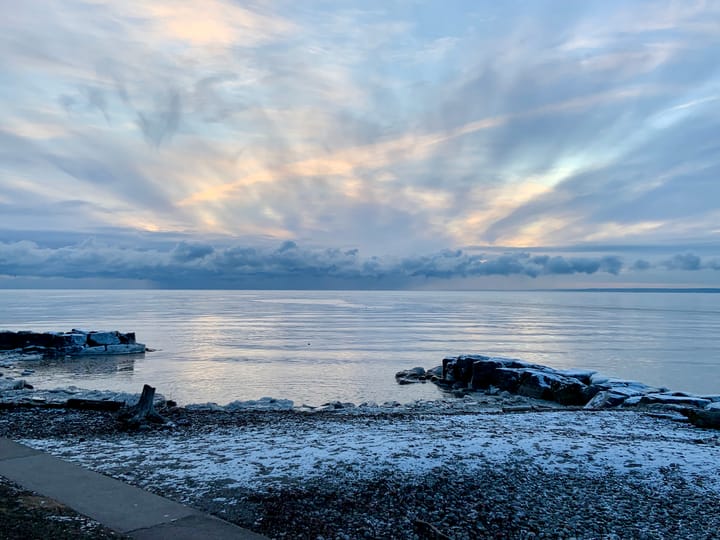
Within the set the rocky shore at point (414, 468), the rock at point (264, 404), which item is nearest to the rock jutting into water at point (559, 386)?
the rocky shore at point (414, 468)

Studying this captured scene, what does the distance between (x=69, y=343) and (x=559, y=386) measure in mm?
31657

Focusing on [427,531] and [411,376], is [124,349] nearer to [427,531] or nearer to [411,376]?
[411,376]

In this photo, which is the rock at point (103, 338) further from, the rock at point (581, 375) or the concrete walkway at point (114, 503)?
the concrete walkway at point (114, 503)

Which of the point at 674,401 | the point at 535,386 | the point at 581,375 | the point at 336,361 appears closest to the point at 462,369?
the point at 535,386

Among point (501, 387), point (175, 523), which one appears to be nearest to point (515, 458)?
point (175, 523)

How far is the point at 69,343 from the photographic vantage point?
36781mm

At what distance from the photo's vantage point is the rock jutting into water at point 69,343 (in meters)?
36.1

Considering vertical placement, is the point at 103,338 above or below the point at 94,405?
below

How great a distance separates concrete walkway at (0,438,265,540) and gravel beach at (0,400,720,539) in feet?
0.99

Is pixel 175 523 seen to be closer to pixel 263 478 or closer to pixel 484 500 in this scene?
pixel 263 478

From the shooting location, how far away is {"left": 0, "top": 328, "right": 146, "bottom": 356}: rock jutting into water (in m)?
36.1

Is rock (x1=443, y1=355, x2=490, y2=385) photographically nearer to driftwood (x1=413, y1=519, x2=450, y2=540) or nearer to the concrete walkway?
driftwood (x1=413, y1=519, x2=450, y2=540)

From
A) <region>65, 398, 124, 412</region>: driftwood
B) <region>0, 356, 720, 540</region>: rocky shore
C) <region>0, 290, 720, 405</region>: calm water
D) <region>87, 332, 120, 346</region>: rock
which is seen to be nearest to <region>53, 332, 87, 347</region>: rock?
<region>87, 332, 120, 346</region>: rock

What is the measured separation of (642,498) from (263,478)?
5.09 metres
